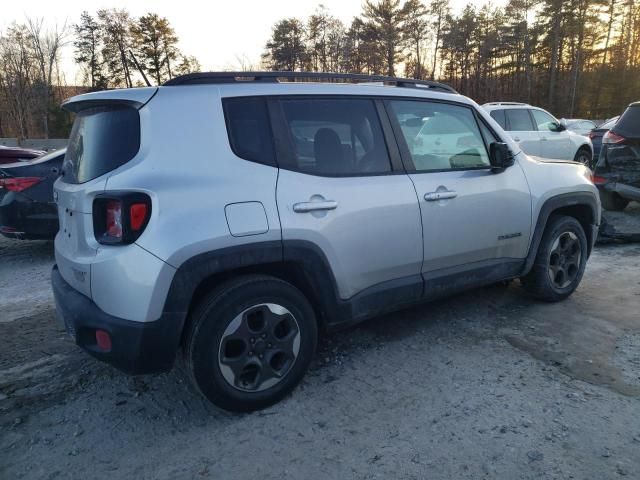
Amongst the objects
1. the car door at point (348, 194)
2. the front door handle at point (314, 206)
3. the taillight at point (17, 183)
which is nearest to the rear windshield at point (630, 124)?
the car door at point (348, 194)

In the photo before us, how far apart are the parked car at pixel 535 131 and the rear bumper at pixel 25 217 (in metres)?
9.18

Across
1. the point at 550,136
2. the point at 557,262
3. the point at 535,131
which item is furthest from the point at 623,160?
the point at 557,262

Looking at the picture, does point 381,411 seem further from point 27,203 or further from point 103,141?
point 27,203

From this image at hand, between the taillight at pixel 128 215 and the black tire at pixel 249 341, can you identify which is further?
the black tire at pixel 249 341

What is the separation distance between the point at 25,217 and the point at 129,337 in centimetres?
458

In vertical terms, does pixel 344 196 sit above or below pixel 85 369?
above

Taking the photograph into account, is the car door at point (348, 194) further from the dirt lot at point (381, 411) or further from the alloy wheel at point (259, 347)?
the dirt lot at point (381, 411)

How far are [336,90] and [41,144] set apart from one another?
2704cm

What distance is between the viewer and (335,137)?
3.02 meters

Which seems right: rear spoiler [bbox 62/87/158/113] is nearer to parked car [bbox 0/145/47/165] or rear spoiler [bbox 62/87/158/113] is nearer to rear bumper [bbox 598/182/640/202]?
parked car [bbox 0/145/47/165]

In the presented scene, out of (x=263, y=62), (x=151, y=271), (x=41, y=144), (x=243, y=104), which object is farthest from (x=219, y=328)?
(x=263, y=62)

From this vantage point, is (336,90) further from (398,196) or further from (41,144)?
(41,144)

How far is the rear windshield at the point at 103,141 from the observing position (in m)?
2.49

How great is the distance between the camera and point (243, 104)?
2.72 meters
